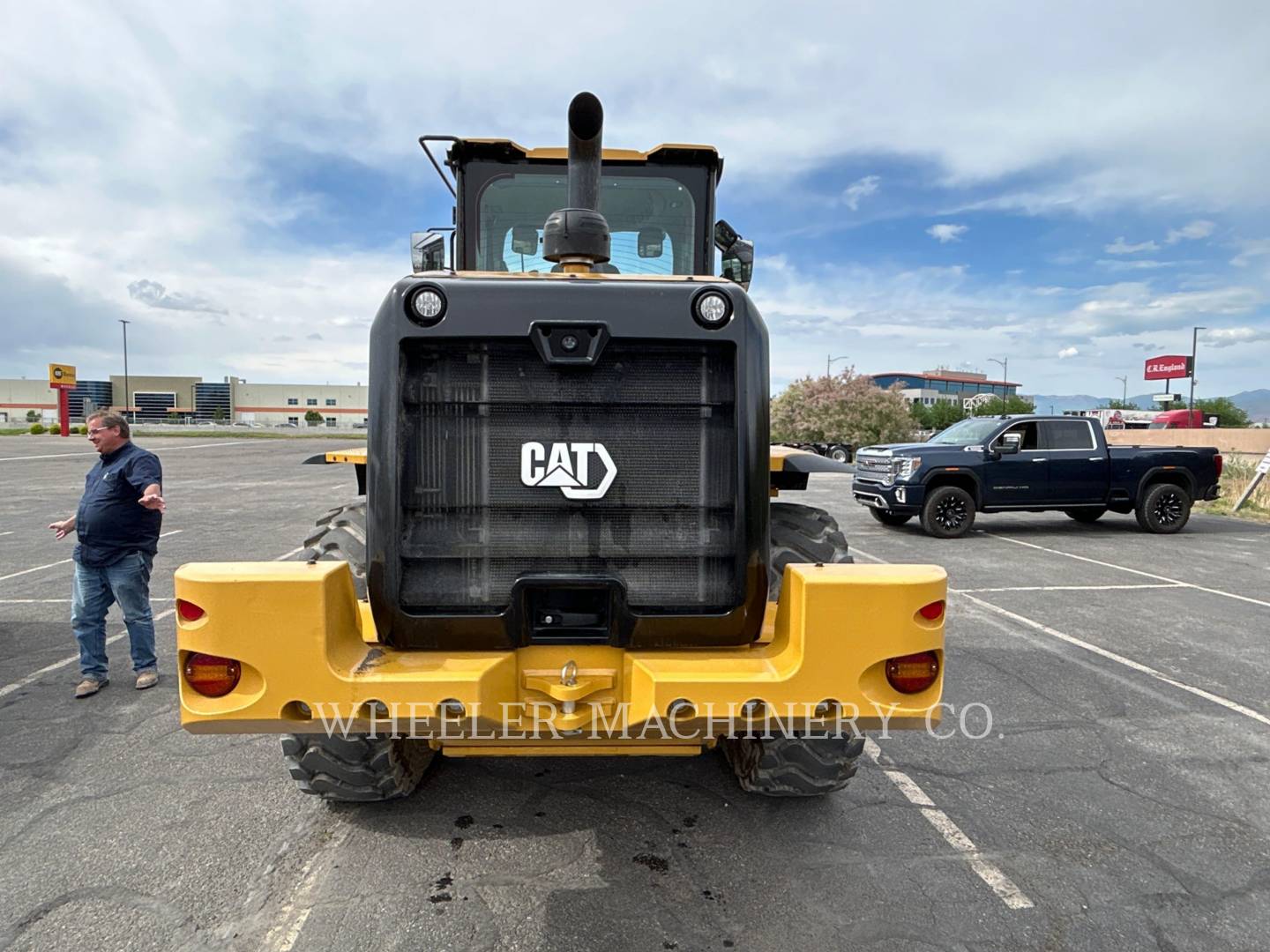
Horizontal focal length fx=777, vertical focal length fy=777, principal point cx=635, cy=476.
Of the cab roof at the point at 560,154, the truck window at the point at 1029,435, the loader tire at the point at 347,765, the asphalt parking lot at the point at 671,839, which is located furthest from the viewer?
the truck window at the point at 1029,435

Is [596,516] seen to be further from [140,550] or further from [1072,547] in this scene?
[1072,547]

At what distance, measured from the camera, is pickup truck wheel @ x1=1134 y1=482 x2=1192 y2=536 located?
12.3 meters

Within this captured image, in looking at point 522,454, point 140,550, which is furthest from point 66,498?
point 522,454

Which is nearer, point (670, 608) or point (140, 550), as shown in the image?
point (670, 608)

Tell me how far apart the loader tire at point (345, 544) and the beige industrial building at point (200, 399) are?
106 metres

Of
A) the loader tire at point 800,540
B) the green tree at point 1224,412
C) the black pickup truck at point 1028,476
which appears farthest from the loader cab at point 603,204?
the green tree at point 1224,412

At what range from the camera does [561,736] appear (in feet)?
8.23

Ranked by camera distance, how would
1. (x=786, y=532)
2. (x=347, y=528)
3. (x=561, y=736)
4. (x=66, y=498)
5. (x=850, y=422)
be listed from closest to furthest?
(x=561, y=736) < (x=347, y=528) < (x=786, y=532) < (x=66, y=498) < (x=850, y=422)

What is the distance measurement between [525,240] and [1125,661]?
513 cm

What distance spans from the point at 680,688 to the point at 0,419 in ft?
392

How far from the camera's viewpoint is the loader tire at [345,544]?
2977 mm

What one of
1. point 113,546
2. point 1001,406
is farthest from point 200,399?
point 113,546

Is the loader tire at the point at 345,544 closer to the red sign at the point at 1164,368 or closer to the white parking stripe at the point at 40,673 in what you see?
the white parking stripe at the point at 40,673

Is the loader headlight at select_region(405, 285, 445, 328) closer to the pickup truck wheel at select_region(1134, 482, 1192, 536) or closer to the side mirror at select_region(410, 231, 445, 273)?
the side mirror at select_region(410, 231, 445, 273)
